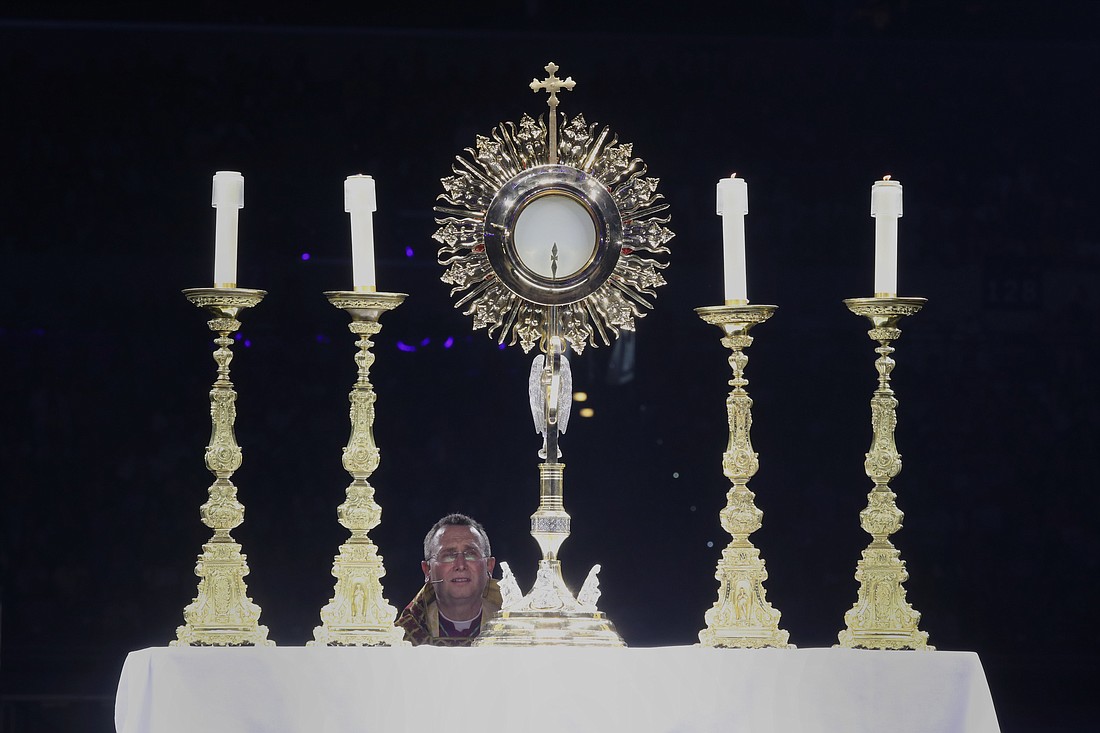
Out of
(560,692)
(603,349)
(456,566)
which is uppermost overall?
(603,349)

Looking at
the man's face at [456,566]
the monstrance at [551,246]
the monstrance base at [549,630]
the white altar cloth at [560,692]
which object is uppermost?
the monstrance at [551,246]

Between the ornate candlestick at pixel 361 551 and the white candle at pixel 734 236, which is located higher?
the white candle at pixel 734 236

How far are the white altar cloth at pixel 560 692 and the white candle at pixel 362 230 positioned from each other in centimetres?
65

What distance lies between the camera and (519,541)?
14.6ft

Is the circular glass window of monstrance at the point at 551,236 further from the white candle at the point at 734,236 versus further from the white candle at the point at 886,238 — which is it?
the white candle at the point at 886,238

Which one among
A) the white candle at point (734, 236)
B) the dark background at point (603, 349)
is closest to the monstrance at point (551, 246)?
the white candle at point (734, 236)

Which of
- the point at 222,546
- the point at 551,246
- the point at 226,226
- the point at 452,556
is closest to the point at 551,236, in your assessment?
the point at 551,246

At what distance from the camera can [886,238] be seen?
9.40ft

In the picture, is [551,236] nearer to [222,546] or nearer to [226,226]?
[226,226]

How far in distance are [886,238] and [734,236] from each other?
27 cm

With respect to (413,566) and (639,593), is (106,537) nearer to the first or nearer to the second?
(413,566)

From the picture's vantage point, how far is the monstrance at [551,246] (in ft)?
9.55

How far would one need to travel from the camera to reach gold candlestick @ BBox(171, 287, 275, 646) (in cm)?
281

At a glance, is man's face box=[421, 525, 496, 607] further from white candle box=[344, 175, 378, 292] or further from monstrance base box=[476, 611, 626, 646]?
white candle box=[344, 175, 378, 292]
